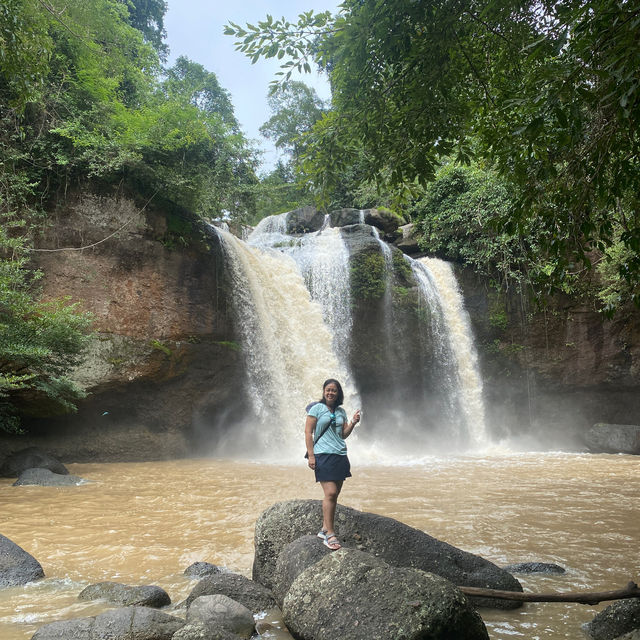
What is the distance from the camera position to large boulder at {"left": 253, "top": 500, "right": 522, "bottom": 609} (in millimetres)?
3879

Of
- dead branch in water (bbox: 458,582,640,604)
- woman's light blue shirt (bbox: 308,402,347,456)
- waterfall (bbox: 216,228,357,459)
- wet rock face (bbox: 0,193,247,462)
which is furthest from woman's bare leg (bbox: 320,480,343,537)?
waterfall (bbox: 216,228,357,459)

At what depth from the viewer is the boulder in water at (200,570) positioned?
4455 mm

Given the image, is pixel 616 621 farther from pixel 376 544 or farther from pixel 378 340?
pixel 378 340

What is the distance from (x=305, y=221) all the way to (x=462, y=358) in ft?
32.9

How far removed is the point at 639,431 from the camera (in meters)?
14.7

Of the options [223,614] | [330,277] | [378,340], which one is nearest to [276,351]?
[330,277]

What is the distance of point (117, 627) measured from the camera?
3023mm

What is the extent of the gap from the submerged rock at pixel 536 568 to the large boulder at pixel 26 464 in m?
8.67

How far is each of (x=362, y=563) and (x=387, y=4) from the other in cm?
405

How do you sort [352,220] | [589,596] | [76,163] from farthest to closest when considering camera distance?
[352,220] → [76,163] → [589,596]

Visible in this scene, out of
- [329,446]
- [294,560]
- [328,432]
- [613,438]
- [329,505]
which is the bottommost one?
[613,438]

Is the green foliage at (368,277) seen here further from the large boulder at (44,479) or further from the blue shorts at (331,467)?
the blue shorts at (331,467)

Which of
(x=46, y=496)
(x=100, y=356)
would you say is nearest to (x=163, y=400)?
(x=100, y=356)

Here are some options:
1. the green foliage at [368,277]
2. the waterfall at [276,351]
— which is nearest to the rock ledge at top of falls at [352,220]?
the green foliage at [368,277]
